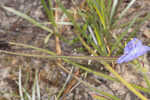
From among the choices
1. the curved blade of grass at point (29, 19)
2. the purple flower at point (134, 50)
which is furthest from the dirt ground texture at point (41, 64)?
the purple flower at point (134, 50)

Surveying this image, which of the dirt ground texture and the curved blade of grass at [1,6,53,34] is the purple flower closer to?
the dirt ground texture

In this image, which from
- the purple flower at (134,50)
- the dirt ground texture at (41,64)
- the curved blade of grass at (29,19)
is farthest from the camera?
the curved blade of grass at (29,19)

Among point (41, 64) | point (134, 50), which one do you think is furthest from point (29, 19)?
point (134, 50)

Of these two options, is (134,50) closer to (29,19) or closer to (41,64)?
(41,64)

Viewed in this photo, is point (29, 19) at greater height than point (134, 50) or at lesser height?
greater

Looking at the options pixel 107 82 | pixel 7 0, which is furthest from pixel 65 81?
pixel 7 0

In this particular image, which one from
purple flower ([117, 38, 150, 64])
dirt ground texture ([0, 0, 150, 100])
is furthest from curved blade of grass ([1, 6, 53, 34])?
purple flower ([117, 38, 150, 64])

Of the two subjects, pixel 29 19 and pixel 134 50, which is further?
pixel 29 19

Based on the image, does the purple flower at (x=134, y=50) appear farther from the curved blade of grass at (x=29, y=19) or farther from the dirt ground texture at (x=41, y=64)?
the curved blade of grass at (x=29, y=19)
